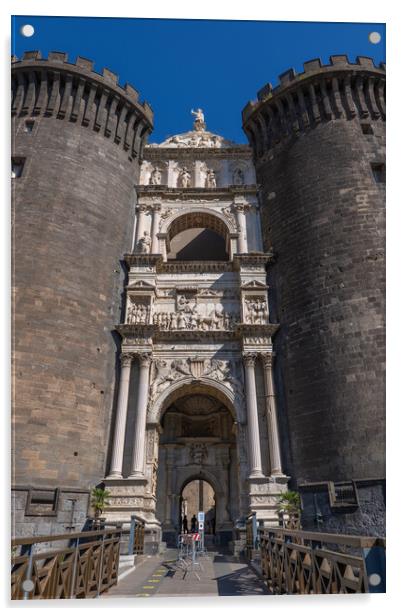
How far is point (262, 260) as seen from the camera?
1717cm

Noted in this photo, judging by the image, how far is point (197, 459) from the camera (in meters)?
18.0

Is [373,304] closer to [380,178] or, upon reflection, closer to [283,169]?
[380,178]

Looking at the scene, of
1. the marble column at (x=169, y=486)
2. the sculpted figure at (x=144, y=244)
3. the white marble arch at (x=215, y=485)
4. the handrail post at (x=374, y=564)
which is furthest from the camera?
the sculpted figure at (x=144, y=244)

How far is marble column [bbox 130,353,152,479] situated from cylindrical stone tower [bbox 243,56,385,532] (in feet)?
15.5

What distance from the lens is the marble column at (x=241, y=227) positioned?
1796cm

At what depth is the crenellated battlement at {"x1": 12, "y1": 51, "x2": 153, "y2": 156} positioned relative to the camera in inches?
680

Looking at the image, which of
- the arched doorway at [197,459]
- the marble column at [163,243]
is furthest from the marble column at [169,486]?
the marble column at [163,243]

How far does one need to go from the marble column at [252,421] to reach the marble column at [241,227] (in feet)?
16.3

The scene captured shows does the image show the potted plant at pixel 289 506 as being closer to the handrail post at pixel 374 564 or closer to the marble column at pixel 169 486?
the marble column at pixel 169 486

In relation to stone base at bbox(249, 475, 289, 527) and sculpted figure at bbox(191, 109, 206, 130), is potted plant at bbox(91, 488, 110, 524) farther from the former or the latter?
sculpted figure at bbox(191, 109, 206, 130)

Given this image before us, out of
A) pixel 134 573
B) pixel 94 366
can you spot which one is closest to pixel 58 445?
pixel 94 366

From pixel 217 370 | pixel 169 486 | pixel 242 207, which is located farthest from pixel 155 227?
pixel 169 486

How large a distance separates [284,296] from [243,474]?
6493mm

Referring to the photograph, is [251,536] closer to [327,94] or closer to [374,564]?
[374,564]
